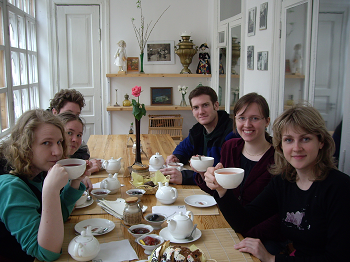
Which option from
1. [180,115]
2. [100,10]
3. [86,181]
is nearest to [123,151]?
[86,181]

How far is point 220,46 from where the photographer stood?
189 inches

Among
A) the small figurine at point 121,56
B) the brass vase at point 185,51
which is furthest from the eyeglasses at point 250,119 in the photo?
the small figurine at point 121,56

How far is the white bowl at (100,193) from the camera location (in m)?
1.70

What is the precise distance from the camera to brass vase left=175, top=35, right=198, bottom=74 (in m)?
5.04

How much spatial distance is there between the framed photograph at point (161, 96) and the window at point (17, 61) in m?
1.79

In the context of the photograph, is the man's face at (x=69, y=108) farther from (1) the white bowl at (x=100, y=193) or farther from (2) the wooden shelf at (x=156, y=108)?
(2) the wooden shelf at (x=156, y=108)

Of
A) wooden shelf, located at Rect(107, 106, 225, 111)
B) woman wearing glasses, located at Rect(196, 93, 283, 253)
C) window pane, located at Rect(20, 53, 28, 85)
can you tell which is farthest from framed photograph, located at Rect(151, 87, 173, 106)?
woman wearing glasses, located at Rect(196, 93, 283, 253)

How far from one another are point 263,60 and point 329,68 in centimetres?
101

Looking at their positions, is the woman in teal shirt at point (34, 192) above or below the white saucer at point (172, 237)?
above

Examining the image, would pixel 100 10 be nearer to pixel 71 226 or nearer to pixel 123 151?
pixel 123 151

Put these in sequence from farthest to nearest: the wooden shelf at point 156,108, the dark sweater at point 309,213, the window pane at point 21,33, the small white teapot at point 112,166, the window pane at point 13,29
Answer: the wooden shelf at point 156,108, the window pane at point 21,33, the window pane at point 13,29, the small white teapot at point 112,166, the dark sweater at point 309,213

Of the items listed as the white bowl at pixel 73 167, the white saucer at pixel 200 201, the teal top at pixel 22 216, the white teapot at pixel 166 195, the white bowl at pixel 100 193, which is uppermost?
the white bowl at pixel 73 167

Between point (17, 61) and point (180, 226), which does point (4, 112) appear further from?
point (180, 226)

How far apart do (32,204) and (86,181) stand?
2.21ft
